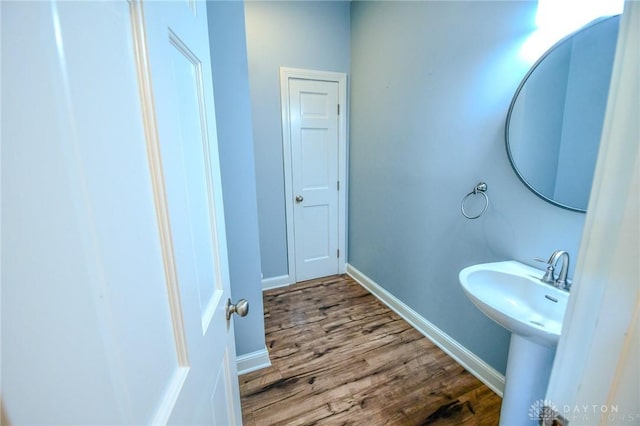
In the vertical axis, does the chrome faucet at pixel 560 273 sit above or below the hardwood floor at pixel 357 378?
above

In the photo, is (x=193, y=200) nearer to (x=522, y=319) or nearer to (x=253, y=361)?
(x=522, y=319)

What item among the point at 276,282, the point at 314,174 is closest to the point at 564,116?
the point at 314,174

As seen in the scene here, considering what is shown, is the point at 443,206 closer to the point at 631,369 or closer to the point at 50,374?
→ the point at 631,369

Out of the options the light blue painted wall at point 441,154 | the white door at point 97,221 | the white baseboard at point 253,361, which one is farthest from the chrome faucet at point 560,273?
the white baseboard at point 253,361

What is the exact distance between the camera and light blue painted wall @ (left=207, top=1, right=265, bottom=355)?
4.23 feet

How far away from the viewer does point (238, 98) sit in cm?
137

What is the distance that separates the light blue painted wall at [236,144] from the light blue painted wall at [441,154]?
1.23 m

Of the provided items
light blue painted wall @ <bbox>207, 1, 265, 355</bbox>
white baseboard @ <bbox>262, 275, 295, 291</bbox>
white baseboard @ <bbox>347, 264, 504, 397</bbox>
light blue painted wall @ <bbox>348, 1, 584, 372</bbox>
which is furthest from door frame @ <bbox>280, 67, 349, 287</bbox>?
light blue painted wall @ <bbox>207, 1, 265, 355</bbox>

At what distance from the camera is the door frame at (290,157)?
8.26 ft

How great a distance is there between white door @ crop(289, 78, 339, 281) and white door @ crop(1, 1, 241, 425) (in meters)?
2.07

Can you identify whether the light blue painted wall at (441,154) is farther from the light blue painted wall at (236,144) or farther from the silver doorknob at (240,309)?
the silver doorknob at (240,309)

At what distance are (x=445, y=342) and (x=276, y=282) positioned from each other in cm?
165

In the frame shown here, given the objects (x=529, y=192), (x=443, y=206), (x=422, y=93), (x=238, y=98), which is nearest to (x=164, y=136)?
(x=238, y=98)

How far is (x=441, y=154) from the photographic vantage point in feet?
5.91
